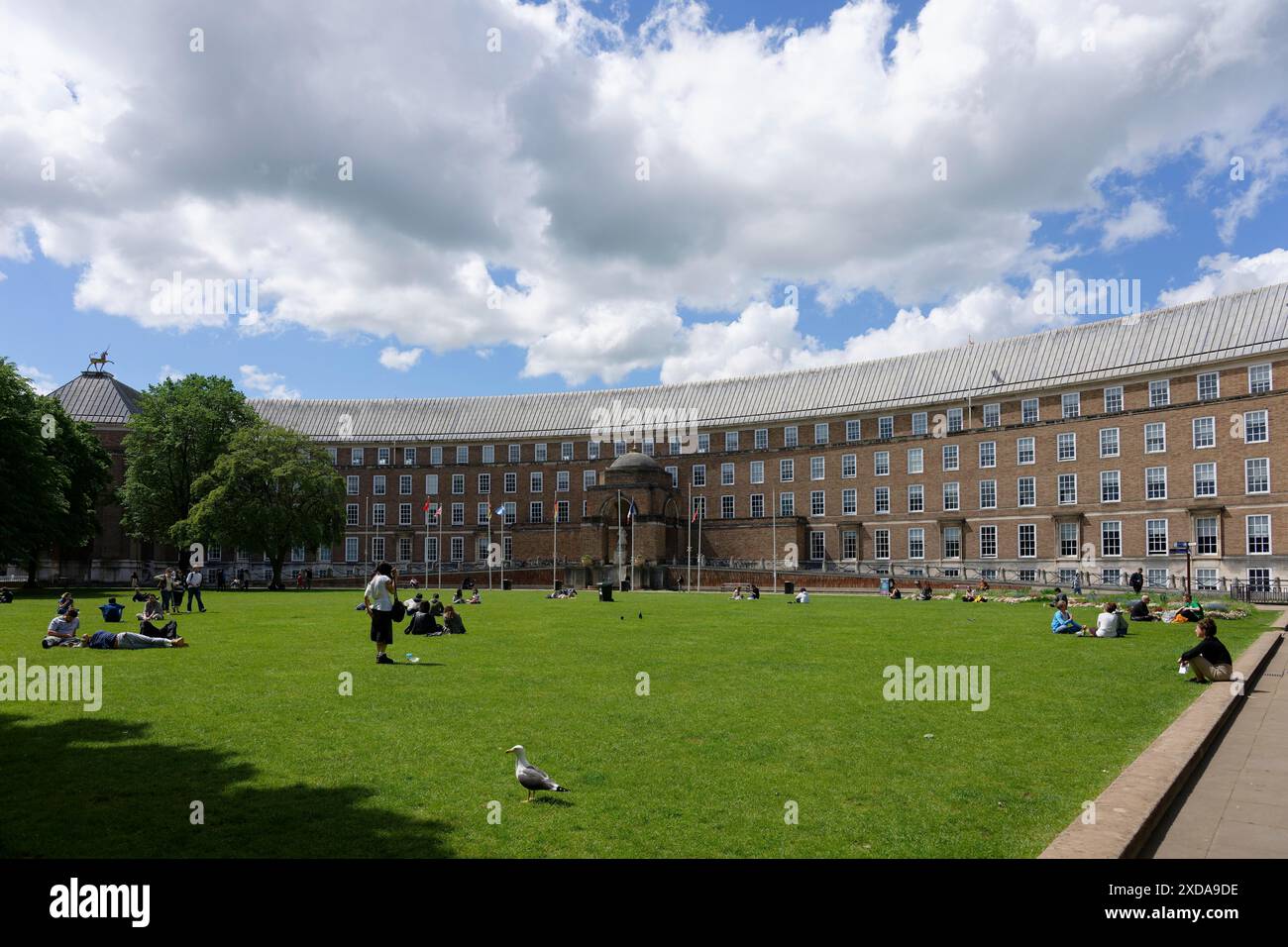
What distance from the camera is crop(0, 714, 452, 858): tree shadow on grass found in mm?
6309

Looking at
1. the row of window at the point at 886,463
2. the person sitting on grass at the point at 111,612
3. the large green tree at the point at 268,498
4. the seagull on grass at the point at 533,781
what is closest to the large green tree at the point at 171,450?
the large green tree at the point at 268,498

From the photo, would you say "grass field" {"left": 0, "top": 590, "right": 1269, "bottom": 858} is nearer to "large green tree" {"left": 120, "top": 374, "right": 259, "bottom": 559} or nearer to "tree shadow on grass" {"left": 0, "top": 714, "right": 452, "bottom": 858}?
"tree shadow on grass" {"left": 0, "top": 714, "right": 452, "bottom": 858}

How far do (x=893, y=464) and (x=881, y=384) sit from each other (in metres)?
8.16

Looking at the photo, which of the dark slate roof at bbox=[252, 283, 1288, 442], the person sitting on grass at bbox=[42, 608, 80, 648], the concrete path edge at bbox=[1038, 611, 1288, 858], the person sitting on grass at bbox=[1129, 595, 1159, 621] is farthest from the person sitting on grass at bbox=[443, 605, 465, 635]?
the dark slate roof at bbox=[252, 283, 1288, 442]

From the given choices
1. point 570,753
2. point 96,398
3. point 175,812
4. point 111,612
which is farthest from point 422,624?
point 96,398

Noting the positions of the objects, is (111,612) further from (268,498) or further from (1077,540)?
(1077,540)

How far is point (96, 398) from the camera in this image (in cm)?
8750

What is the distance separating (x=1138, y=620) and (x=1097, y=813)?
83.1 ft

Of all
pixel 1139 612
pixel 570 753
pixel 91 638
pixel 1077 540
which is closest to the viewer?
pixel 570 753

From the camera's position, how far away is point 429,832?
672cm

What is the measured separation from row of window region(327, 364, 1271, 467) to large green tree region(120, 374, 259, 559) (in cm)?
2746

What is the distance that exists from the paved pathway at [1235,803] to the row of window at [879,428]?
170 ft

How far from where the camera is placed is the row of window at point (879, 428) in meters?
55.8

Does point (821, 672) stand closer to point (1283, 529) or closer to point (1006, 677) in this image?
point (1006, 677)
